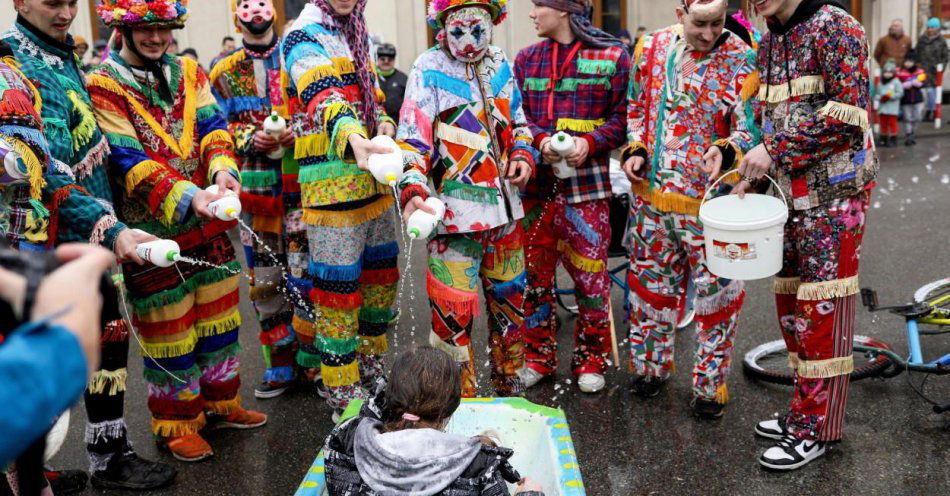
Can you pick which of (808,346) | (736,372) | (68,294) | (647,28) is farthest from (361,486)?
(647,28)

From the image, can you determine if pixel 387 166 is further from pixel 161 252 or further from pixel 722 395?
pixel 722 395

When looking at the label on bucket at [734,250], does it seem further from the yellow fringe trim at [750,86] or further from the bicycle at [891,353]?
the bicycle at [891,353]

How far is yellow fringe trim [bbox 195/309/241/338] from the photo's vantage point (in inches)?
144

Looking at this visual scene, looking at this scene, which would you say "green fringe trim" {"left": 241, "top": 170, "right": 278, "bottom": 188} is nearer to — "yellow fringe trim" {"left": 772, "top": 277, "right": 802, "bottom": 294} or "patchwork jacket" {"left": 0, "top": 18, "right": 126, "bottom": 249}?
"patchwork jacket" {"left": 0, "top": 18, "right": 126, "bottom": 249}

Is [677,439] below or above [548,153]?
below

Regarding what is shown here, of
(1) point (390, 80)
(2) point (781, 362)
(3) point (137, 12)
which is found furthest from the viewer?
(1) point (390, 80)

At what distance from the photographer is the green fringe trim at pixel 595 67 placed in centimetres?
391

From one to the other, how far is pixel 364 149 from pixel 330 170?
50 centimetres

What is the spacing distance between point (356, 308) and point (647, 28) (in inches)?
578

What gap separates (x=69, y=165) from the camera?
119 inches

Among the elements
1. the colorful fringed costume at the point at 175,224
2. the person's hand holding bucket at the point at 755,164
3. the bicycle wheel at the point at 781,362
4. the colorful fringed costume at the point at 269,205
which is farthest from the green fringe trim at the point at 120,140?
the bicycle wheel at the point at 781,362

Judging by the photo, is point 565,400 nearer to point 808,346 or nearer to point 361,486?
point 808,346

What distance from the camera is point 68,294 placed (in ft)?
4.09

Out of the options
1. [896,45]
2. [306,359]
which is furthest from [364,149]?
[896,45]
